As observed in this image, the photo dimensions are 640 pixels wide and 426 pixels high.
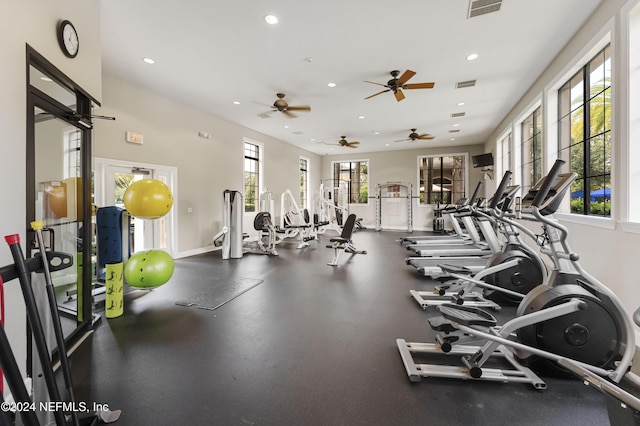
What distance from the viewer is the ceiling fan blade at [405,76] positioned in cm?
427

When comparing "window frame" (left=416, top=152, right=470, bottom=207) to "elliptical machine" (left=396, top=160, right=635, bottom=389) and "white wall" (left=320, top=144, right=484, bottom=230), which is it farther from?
"elliptical machine" (left=396, top=160, right=635, bottom=389)

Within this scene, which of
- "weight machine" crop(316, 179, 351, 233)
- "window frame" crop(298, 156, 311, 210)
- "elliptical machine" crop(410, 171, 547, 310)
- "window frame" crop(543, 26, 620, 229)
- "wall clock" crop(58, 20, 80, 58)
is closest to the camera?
"wall clock" crop(58, 20, 80, 58)

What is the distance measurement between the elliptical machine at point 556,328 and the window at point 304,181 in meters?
10.1

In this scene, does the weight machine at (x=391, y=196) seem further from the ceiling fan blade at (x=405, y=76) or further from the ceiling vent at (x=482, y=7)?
the ceiling vent at (x=482, y=7)

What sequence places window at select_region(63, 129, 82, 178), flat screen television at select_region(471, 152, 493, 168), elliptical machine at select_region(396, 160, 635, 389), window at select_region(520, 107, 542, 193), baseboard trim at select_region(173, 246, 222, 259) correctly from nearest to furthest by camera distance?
elliptical machine at select_region(396, 160, 635, 389) < window at select_region(63, 129, 82, 178) < window at select_region(520, 107, 542, 193) < baseboard trim at select_region(173, 246, 222, 259) < flat screen television at select_region(471, 152, 493, 168)

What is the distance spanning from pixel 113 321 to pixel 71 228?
109 cm

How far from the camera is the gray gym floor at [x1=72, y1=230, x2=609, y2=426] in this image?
1678 mm

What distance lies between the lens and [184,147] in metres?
6.26

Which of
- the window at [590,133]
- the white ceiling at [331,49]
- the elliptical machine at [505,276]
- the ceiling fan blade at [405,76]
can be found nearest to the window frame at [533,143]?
the white ceiling at [331,49]

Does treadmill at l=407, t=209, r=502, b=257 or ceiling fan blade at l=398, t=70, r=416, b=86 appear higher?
ceiling fan blade at l=398, t=70, r=416, b=86

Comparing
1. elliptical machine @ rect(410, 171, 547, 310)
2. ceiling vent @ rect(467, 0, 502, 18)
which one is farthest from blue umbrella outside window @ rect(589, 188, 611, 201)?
ceiling vent @ rect(467, 0, 502, 18)

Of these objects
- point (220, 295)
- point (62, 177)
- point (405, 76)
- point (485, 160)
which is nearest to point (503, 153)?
point (485, 160)

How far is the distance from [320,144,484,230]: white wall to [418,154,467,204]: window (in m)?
0.22

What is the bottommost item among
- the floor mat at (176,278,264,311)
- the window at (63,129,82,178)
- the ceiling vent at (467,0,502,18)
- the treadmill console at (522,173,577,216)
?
the floor mat at (176,278,264,311)
